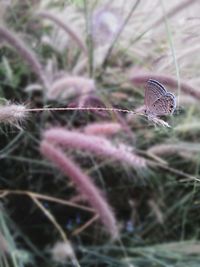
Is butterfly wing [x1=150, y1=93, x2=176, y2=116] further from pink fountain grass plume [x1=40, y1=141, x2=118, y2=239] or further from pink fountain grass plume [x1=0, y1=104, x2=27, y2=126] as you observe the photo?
pink fountain grass plume [x1=40, y1=141, x2=118, y2=239]

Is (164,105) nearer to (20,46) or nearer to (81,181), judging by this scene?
(81,181)

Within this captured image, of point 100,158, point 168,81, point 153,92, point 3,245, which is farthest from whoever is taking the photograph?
point 100,158

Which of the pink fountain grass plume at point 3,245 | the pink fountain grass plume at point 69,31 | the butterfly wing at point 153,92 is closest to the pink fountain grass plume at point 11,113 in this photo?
the butterfly wing at point 153,92

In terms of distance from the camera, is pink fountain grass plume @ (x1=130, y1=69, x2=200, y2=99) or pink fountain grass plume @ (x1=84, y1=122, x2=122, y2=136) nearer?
pink fountain grass plume @ (x1=130, y1=69, x2=200, y2=99)

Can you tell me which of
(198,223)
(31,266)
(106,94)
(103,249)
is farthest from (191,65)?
(31,266)

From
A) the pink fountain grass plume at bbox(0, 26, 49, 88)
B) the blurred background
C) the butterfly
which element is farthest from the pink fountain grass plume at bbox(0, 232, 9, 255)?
the butterfly

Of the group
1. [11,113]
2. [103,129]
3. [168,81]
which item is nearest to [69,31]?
[103,129]

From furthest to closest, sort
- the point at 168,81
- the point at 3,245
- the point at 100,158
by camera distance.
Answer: the point at 100,158, the point at 3,245, the point at 168,81
